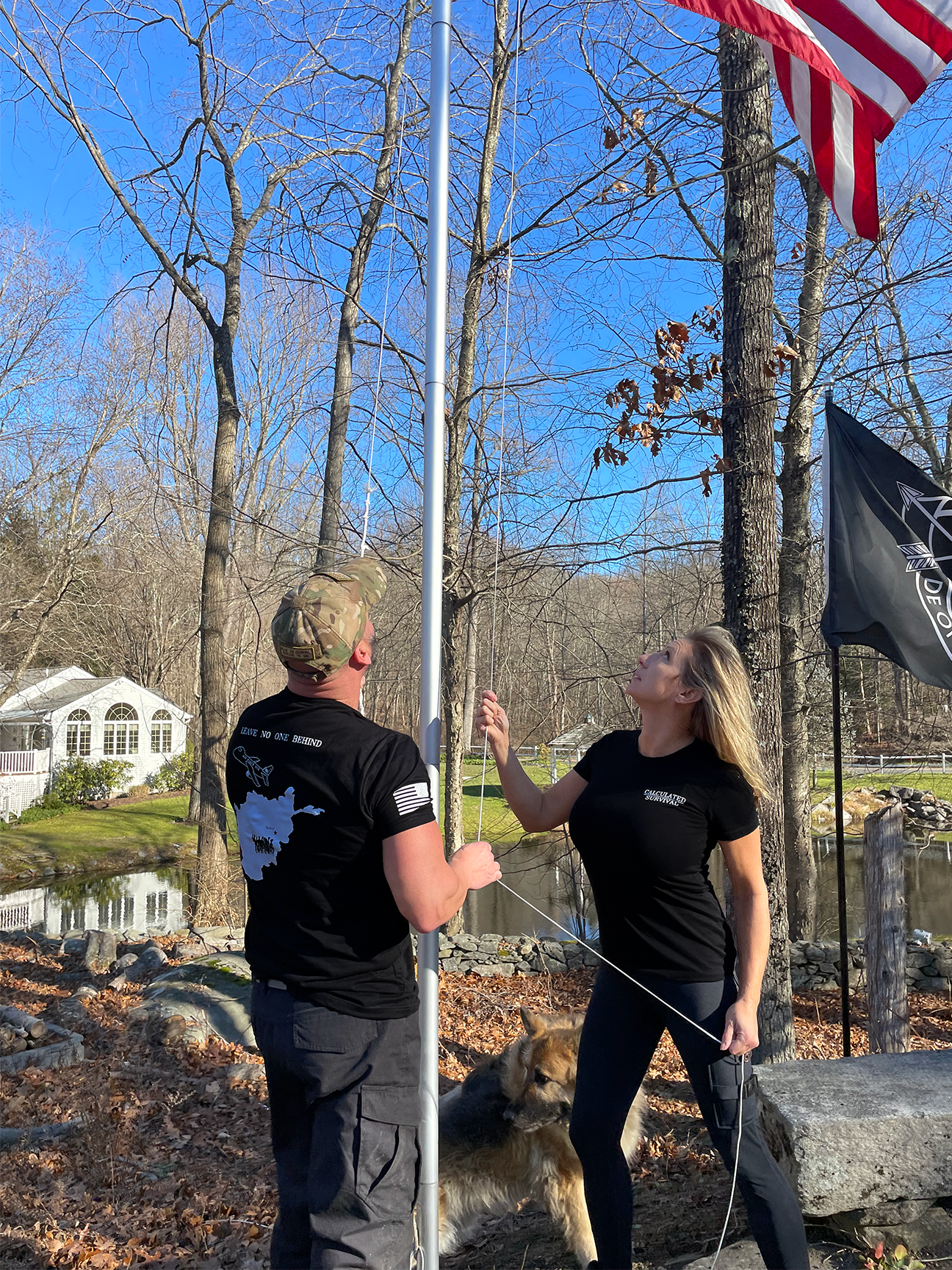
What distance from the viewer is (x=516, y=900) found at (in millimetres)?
17203

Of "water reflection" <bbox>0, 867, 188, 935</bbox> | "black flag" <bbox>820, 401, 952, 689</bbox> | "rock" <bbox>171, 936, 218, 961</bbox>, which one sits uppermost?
"black flag" <bbox>820, 401, 952, 689</bbox>

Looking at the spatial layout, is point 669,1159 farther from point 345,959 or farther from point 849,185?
point 849,185

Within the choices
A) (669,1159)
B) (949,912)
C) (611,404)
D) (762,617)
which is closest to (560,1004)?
(669,1159)

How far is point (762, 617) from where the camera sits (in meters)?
5.55

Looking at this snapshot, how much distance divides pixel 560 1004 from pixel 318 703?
7301mm

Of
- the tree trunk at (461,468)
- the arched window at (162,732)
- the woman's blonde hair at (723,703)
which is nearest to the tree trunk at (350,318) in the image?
the tree trunk at (461,468)

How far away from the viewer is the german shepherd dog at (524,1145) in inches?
129

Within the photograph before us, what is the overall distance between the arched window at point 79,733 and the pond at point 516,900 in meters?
10.7

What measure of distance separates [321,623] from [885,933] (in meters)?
5.00

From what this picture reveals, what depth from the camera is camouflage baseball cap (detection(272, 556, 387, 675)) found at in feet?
7.32

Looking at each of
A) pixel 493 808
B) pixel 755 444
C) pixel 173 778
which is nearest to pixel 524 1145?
pixel 755 444

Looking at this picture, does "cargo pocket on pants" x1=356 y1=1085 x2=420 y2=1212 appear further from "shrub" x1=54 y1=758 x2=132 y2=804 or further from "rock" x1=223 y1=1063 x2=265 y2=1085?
"shrub" x1=54 y1=758 x2=132 y2=804

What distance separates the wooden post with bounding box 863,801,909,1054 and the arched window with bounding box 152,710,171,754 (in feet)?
107

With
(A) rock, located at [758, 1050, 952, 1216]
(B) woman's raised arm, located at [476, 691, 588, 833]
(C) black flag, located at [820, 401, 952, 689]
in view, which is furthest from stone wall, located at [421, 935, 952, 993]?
(B) woman's raised arm, located at [476, 691, 588, 833]
